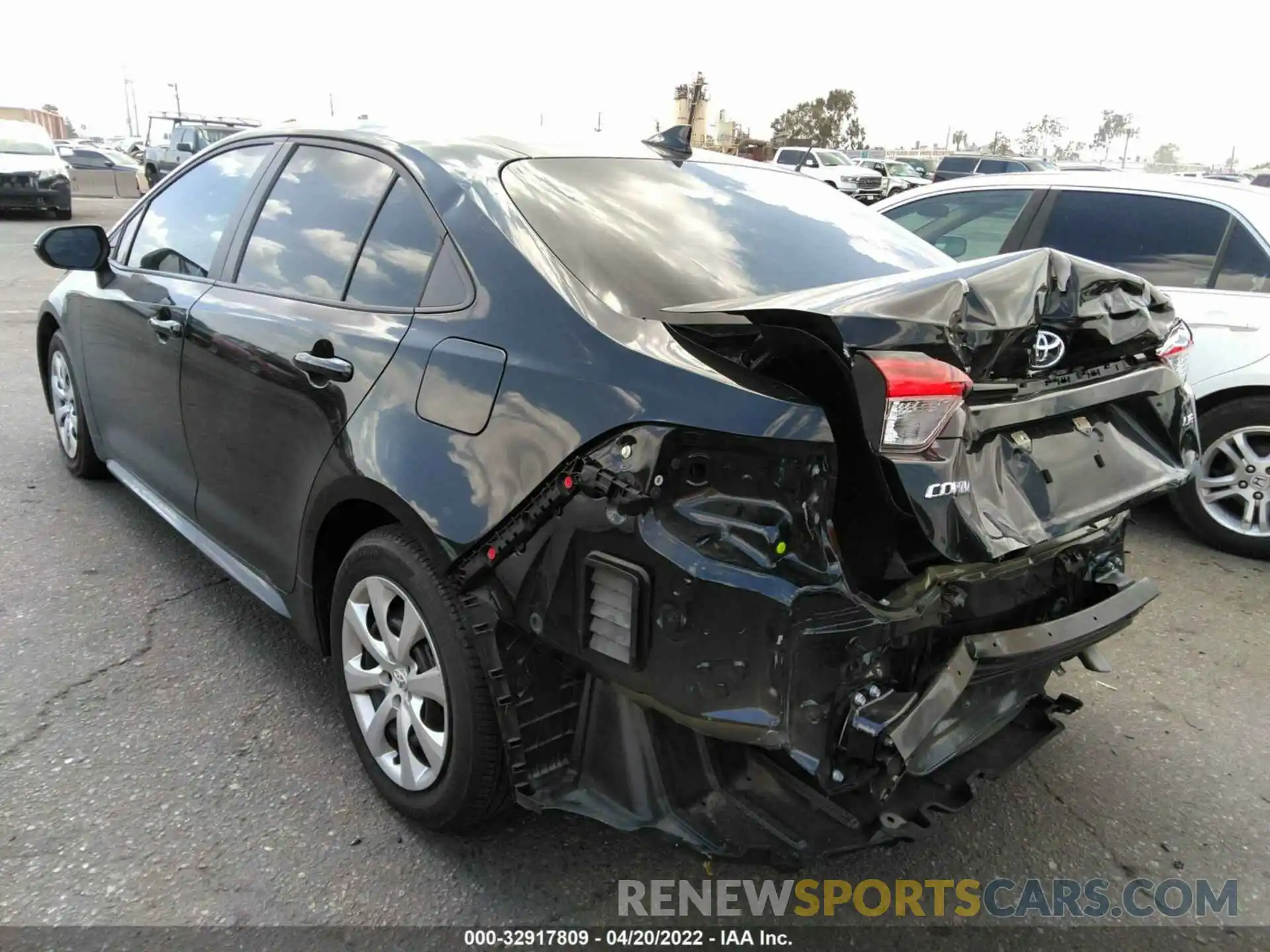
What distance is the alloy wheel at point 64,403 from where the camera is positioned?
4.66 metres

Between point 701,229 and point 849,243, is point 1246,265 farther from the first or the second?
point 701,229

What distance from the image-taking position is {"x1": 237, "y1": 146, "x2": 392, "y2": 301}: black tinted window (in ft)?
8.93

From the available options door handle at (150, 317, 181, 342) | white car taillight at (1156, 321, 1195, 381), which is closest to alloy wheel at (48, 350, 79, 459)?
door handle at (150, 317, 181, 342)

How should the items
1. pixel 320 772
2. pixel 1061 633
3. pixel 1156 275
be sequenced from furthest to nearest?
1. pixel 1156 275
2. pixel 320 772
3. pixel 1061 633

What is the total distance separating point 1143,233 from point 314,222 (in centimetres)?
419

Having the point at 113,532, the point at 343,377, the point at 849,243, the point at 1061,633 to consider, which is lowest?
the point at 113,532

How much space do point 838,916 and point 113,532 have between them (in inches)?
142

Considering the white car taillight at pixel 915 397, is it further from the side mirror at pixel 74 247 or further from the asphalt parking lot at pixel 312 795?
the side mirror at pixel 74 247

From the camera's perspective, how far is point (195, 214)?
359 centimetres

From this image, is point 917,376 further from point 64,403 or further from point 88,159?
point 88,159

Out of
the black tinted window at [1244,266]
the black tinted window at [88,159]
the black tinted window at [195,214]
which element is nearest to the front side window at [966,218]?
the black tinted window at [1244,266]

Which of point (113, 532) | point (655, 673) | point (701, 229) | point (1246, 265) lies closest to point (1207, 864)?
point (655, 673)

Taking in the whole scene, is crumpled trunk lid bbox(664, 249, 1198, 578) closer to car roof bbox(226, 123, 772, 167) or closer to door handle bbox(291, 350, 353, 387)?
car roof bbox(226, 123, 772, 167)

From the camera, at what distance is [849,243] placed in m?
2.83
